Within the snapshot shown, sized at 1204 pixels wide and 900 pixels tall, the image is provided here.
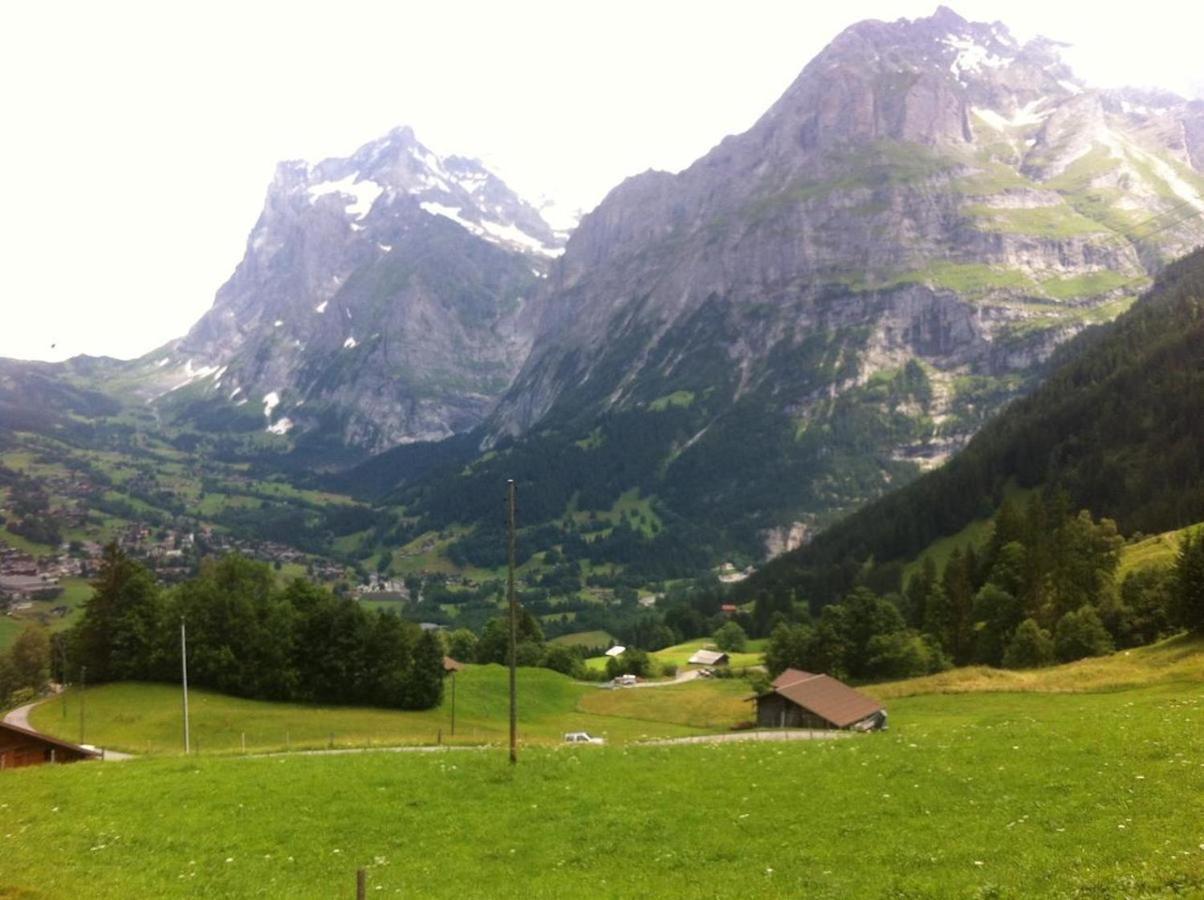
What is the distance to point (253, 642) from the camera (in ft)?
275

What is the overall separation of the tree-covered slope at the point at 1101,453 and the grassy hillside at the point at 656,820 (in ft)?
388

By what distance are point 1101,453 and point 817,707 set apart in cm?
12215

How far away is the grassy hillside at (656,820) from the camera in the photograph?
70.6 ft

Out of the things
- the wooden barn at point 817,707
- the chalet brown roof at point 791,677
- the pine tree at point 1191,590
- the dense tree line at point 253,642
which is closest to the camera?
the pine tree at point 1191,590

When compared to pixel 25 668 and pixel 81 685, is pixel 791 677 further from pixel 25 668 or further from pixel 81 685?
pixel 25 668

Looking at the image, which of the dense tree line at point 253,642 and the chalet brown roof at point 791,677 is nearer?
the chalet brown roof at point 791,677

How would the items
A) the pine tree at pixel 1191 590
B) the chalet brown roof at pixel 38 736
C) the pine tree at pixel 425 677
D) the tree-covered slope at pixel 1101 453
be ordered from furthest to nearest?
1. the tree-covered slope at pixel 1101 453
2. the pine tree at pixel 425 677
3. the pine tree at pixel 1191 590
4. the chalet brown roof at pixel 38 736

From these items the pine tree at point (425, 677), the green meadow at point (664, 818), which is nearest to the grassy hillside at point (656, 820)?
the green meadow at point (664, 818)

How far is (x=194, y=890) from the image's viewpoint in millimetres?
23359

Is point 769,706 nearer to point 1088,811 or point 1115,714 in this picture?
point 1115,714

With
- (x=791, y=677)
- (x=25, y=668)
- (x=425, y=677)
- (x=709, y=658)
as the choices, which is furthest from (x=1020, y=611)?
(x=25, y=668)

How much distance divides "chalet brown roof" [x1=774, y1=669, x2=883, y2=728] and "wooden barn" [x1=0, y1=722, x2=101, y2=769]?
52644 mm

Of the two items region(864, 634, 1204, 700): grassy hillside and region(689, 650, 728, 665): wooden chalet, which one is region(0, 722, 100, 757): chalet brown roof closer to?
region(864, 634, 1204, 700): grassy hillside

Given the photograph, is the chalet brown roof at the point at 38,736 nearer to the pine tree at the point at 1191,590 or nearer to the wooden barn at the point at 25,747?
the wooden barn at the point at 25,747
